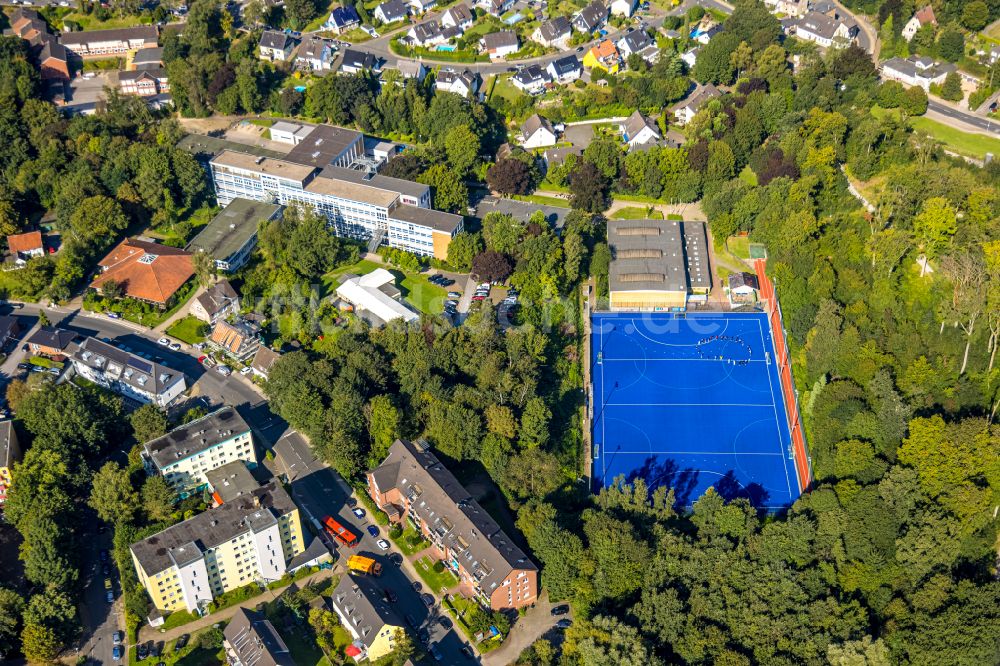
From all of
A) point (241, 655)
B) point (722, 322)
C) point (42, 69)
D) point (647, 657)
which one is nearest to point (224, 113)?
point (42, 69)

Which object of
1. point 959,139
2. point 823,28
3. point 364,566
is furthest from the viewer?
point 823,28

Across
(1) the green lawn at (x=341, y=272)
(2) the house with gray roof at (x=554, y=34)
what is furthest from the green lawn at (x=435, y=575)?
(2) the house with gray roof at (x=554, y=34)

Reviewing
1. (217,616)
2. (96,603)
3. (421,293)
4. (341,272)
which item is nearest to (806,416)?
(421,293)

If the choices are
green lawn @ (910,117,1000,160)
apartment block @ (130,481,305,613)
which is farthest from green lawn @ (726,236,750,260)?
apartment block @ (130,481,305,613)

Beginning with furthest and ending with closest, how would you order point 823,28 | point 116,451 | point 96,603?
point 823,28 < point 116,451 < point 96,603

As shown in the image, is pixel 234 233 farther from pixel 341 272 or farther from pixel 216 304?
pixel 341 272

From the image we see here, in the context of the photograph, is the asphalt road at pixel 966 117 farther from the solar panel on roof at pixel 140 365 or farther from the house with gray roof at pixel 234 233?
the solar panel on roof at pixel 140 365

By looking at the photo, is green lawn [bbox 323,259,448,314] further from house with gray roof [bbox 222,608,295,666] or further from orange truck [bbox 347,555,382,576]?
house with gray roof [bbox 222,608,295,666]
